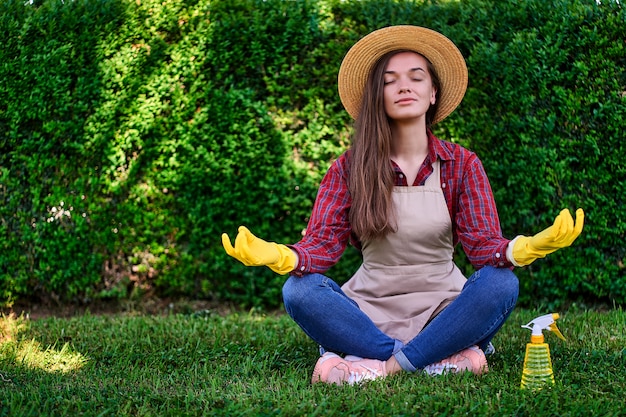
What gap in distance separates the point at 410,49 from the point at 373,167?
582 millimetres

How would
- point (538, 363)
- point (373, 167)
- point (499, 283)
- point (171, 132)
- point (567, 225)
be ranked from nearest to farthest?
point (567, 225) < point (538, 363) < point (499, 283) < point (373, 167) < point (171, 132)

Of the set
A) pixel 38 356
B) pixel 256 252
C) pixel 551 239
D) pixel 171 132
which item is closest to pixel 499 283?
pixel 551 239

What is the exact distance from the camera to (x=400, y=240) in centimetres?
307

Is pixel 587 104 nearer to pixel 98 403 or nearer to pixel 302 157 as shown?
pixel 302 157

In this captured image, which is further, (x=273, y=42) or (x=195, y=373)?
(x=273, y=42)

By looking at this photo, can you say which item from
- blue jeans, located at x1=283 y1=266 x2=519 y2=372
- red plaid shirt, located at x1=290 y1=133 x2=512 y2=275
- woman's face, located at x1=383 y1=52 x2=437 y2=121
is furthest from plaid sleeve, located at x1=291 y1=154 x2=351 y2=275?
woman's face, located at x1=383 y1=52 x2=437 y2=121

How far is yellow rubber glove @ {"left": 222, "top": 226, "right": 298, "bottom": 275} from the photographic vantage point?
8.55ft

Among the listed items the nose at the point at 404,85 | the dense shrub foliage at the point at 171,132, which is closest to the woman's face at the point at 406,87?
the nose at the point at 404,85

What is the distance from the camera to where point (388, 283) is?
121 inches

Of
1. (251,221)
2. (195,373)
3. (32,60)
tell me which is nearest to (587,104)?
(251,221)

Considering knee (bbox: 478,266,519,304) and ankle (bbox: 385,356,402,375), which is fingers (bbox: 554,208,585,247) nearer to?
knee (bbox: 478,266,519,304)

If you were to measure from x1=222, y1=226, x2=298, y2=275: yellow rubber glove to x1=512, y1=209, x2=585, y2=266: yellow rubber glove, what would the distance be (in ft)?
2.84

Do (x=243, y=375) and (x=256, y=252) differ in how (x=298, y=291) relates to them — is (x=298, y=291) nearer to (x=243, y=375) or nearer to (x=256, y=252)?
(x=256, y=252)

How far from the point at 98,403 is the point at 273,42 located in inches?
107
